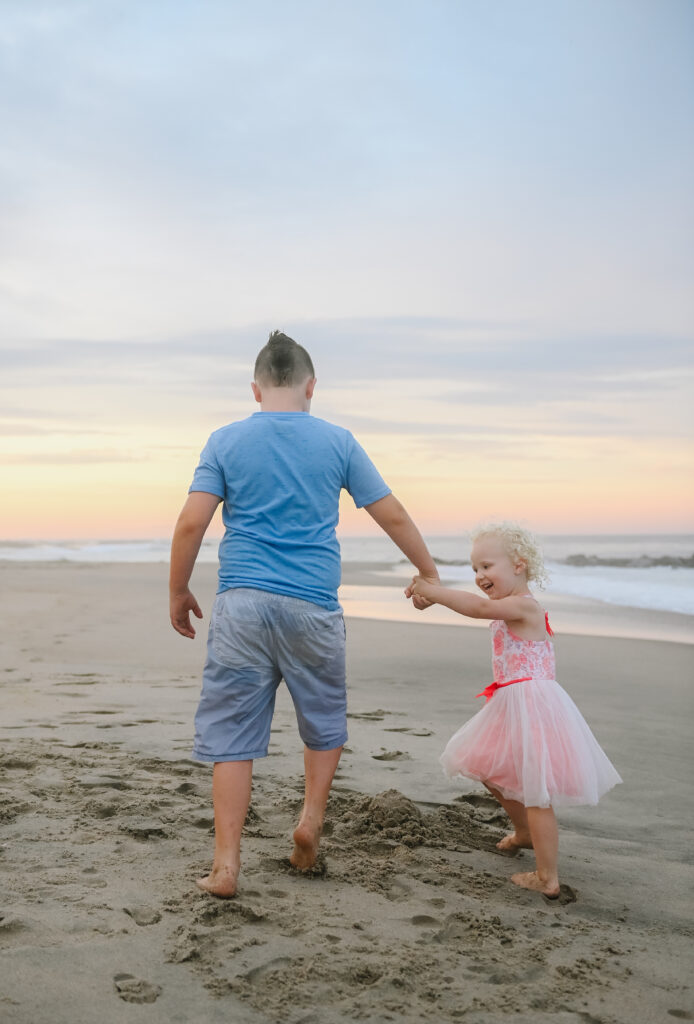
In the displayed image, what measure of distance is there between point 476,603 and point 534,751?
61 cm

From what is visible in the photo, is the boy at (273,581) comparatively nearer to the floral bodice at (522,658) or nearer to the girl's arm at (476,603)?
the girl's arm at (476,603)

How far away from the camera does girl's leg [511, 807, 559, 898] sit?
336 centimetres

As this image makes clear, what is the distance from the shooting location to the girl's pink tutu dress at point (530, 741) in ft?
11.3

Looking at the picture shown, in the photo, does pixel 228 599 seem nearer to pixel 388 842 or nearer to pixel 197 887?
pixel 197 887

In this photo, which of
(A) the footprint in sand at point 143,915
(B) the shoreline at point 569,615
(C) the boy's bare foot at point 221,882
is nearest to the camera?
(A) the footprint in sand at point 143,915

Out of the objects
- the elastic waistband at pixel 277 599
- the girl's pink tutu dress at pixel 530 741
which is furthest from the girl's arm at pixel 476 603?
the elastic waistband at pixel 277 599

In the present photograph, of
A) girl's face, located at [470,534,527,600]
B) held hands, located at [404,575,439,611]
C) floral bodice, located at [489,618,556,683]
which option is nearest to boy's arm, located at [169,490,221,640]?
held hands, located at [404,575,439,611]

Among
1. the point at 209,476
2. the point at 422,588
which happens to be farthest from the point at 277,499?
the point at 422,588

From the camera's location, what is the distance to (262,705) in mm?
3342

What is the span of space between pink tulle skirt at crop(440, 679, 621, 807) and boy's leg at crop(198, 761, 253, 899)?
0.96 meters

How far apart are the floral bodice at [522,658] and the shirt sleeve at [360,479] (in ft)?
2.42

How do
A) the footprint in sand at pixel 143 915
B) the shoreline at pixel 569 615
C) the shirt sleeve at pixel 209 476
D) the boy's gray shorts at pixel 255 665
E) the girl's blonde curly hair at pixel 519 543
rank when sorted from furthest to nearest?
1. the shoreline at pixel 569 615
2. the girl's blonde curly hair at pixel 519 543
3. the shirt sleeve at pixel 209 476
4. the boy's gray shorts at pixel 255 665
5. the footprint in sand at pixel 143 915

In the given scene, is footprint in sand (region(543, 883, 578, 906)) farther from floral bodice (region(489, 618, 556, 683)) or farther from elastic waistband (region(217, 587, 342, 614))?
elastic waistband (region(217, 587, 342, 614))

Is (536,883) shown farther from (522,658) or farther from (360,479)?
(360,479)
